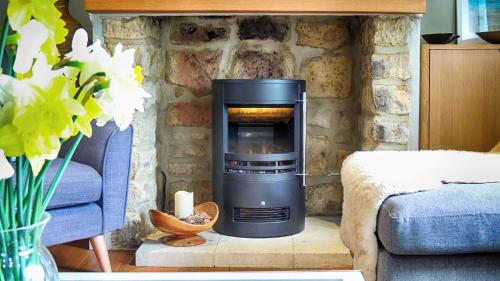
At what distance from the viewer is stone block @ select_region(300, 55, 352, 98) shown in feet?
9.62

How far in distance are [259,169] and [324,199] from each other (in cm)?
53

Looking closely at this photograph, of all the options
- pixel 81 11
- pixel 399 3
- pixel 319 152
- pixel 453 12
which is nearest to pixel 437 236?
pixel 399 3

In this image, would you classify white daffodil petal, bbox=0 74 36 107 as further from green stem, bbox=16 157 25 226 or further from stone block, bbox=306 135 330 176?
stone block, bbox=306 135 330 176

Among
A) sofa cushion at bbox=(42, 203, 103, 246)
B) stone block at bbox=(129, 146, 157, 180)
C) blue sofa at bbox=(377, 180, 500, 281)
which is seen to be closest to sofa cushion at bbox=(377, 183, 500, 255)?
blue sofa at bbox=(377, 180, 500, 281)

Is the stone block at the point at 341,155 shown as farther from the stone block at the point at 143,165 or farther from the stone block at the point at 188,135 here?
the stone block at the point at 143,165

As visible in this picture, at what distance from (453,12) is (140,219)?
70.9 inches

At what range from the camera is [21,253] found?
74 centimetres

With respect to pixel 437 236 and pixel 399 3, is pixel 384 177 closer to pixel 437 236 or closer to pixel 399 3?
pixel 437 236

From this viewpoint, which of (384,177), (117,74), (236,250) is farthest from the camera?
(236,250)

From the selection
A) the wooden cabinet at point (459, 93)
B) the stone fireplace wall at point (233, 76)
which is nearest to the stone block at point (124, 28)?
the stone fireplace wall at point (233, 76)

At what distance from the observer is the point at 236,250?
98.0 inches

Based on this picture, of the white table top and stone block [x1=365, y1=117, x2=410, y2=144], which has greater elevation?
stone block [x1=365, y1=117, x2=410, y2=144]

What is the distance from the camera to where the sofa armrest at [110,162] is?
2.15 meters

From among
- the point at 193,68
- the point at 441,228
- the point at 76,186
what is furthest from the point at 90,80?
the point at 193,68
